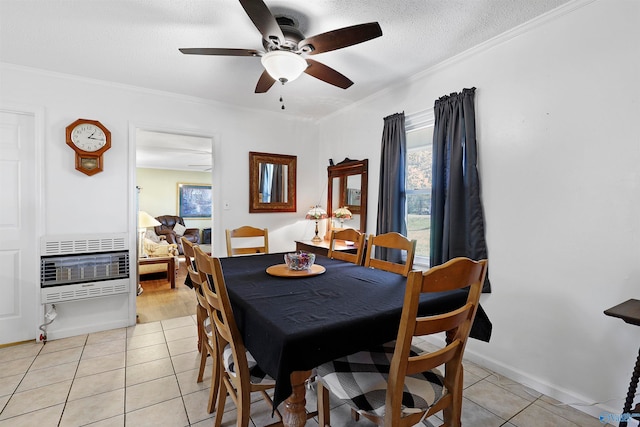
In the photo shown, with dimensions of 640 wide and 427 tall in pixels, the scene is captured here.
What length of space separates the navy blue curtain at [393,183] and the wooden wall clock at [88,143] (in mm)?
2754

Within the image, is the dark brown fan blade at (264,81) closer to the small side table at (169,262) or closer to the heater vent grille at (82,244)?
the heater vent grille at (82,244)

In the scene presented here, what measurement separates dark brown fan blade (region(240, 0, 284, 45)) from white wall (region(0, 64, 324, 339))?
2.06m

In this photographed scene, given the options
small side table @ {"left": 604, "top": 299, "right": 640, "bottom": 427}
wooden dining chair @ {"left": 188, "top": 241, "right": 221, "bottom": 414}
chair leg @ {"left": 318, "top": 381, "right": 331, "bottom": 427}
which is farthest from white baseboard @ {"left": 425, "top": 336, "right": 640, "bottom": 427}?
wooden dining chair @ {"left": 188, "top": 241, "right": 221, "bottom": 414}

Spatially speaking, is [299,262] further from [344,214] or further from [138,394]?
[344,214]

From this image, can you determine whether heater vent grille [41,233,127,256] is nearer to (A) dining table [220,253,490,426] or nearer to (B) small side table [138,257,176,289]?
(B) small side table [138,257,176,289]

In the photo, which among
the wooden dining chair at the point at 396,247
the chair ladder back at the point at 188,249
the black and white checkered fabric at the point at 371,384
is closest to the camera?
the black and white checkered fabric at the point at 371,384

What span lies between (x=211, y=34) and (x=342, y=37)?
1.05 metres

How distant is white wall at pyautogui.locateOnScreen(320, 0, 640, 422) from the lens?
168 cm

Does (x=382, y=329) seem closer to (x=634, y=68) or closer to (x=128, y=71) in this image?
(x=634, y=68)

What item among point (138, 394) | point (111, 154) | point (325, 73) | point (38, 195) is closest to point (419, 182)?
point (325, 73)

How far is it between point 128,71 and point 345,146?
2.36 metres

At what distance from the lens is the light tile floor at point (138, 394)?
5.66 feet

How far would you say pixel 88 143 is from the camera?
2934 mm

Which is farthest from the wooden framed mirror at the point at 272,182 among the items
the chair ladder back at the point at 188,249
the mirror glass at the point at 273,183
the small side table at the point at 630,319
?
the small side table at the point at 630,319
